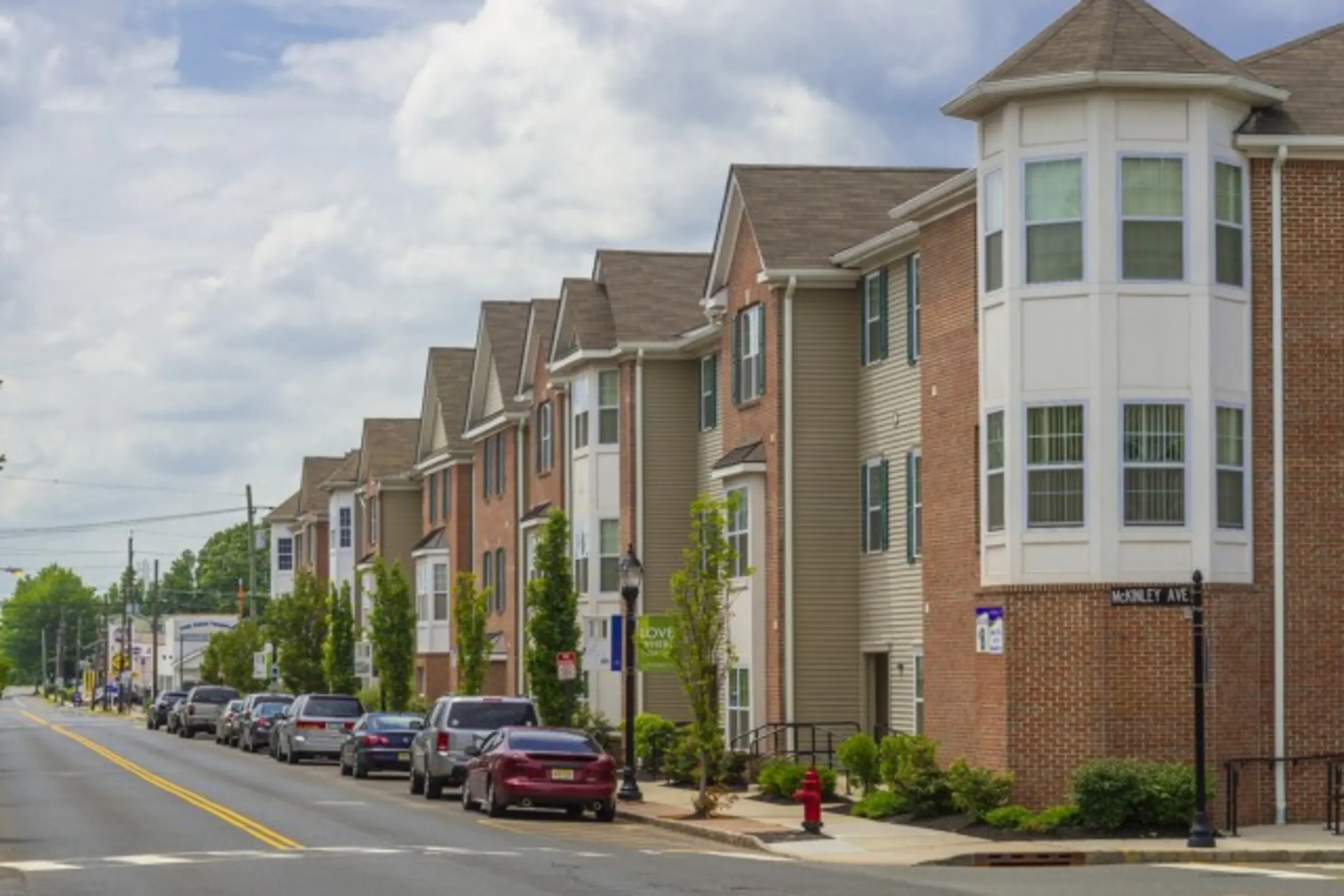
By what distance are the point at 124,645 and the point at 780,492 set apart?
123 metres

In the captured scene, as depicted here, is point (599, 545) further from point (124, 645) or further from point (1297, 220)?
point (124, 645)

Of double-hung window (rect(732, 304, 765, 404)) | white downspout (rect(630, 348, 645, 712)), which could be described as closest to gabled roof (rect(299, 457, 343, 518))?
white downspout (rect(630, 348, 645, 712))

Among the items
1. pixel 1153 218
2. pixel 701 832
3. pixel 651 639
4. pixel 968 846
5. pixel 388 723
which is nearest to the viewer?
pixel 968 846

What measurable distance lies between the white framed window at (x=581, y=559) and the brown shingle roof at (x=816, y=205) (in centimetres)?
1352

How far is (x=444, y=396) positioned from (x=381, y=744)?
28.5 meters

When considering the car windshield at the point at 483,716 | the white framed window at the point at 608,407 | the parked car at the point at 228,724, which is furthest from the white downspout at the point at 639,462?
the parked car at the point at 228,724

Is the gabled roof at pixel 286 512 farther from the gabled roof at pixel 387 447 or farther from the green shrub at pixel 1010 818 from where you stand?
the green shrub at pixel 1010 818

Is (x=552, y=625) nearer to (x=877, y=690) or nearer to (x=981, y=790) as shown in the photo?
(x=877, y=690)

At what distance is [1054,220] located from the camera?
107 feet

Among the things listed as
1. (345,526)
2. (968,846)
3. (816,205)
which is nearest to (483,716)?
(816,205)

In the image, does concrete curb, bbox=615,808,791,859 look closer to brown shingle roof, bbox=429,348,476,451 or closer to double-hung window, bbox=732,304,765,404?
double-hung window, bbox=732,304,765,404

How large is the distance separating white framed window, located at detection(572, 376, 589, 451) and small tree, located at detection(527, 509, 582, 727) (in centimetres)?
386

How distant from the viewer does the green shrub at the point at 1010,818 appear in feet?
101

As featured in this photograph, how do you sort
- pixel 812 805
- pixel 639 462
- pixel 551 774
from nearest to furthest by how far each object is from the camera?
pixel 812 805
pixel 551 774
pixel 639 462
